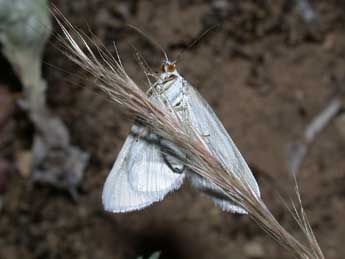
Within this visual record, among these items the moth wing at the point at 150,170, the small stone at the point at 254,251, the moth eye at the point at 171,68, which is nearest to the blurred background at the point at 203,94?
the small stone at the point at 254,251

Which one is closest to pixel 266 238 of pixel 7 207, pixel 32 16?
pixel 7 207

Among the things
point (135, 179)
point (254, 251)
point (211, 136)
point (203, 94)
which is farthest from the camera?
point (203, 94)

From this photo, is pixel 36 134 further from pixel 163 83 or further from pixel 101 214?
pixel 163 83

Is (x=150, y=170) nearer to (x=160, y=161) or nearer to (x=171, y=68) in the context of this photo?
(x=160, y=161)

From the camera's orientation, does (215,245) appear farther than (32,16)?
Yes

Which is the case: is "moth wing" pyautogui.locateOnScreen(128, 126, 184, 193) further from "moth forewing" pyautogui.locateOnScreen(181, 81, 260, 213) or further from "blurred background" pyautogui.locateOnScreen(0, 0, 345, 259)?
"blurred background" pyautogui.locateOnScreen(0, 0, 345, 259)

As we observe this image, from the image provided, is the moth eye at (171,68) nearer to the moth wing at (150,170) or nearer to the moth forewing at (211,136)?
the moth forewing at (211,136)

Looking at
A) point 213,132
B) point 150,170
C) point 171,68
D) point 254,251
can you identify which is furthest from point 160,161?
point 254,251
